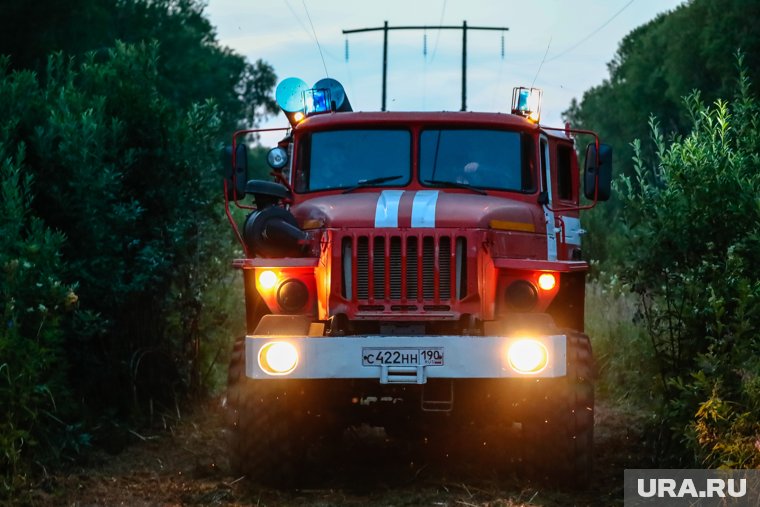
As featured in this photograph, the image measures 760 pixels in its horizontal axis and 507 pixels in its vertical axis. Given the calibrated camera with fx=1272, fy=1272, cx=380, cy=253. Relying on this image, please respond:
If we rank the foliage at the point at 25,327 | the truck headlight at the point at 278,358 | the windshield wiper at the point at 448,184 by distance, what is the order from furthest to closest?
the windshield wiper at the point at 448,184 < the foliage at the point at 25,327 < the truck headlight at the point at 278,358

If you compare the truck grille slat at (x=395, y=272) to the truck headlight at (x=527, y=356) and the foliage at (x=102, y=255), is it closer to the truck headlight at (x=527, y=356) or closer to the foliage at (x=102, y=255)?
the truck headlight at (x=527, y=356)

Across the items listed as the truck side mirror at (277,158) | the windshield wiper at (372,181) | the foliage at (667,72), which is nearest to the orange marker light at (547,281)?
the windshield wiper at (372,181)

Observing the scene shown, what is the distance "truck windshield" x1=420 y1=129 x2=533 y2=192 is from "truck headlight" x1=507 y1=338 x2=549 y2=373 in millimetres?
1902

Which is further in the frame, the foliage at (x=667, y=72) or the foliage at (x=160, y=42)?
the foliage at (x=667, y=72)

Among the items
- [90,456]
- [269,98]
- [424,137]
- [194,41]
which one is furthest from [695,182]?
[269,98]

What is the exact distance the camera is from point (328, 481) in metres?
8.53

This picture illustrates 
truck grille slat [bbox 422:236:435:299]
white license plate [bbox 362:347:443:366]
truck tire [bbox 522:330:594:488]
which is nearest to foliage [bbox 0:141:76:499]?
white license plate [bbox 362:347:443:366]

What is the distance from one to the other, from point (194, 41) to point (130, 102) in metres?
30.7

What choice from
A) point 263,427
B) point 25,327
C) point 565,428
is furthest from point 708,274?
point 25,327

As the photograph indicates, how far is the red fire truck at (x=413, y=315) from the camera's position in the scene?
7508mm

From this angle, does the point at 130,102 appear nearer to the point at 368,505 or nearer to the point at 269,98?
the point at 368,505

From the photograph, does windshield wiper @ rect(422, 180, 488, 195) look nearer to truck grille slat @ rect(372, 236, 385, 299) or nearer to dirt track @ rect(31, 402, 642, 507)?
truck grille slat @ rect(372, 236, 385, 299)

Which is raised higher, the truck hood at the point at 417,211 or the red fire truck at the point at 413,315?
the truck hood at the point at 417,211

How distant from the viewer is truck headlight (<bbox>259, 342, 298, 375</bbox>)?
24.8 ft
